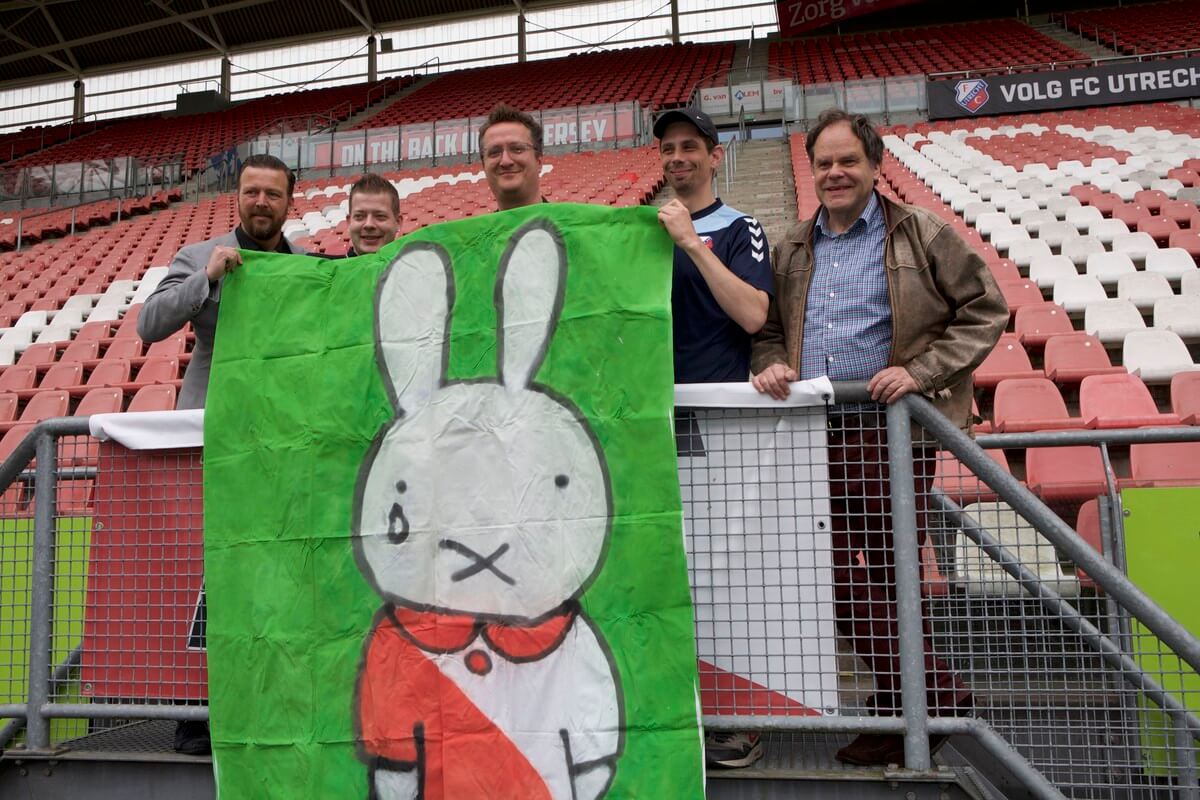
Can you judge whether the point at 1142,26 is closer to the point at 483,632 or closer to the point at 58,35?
the point at 483,632

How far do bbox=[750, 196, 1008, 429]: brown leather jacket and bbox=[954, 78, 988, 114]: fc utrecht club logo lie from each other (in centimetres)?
1351

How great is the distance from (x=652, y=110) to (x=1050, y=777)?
15.4 metres

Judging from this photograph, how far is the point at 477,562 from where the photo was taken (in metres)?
2.30

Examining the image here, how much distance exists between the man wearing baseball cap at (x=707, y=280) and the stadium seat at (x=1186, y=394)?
8.53 ft

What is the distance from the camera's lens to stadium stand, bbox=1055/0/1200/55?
57.5 ft

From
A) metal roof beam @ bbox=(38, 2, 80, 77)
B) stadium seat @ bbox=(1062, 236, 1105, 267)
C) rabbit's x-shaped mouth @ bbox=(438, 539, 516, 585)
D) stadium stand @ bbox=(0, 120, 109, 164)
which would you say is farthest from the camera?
metal roof beam @ bbox=(38, 2, 80, 77)

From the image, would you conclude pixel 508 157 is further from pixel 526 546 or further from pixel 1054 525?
pixel 1054 525

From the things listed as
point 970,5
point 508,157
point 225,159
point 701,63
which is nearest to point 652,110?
point 701,63

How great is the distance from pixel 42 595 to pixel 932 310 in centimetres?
269

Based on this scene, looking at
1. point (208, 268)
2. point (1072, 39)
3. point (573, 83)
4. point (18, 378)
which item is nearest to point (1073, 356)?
point (208, 268)

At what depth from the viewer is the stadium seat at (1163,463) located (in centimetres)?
334

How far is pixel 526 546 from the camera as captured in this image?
2268 mm

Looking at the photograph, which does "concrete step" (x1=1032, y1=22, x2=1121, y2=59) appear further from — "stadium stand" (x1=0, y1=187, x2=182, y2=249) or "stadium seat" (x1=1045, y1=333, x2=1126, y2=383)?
"stadium stand" (x1=0, y1=187, x2=182, y2=249)

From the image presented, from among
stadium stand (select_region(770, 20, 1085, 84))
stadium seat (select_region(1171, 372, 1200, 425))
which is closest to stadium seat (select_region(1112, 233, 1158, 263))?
stadium seat (select_region(1171, 372, 1200, 425))
